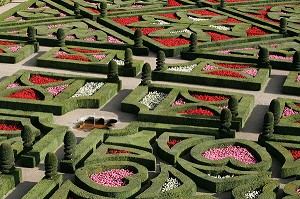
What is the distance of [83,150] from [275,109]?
8325 mm

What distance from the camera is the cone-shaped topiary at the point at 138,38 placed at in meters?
40.8

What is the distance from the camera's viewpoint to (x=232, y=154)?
27203mm

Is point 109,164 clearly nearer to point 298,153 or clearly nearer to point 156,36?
point 298,153

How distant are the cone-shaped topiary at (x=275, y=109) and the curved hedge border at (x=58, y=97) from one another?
8.40m

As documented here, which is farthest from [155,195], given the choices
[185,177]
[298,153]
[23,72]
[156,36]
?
[156,36]

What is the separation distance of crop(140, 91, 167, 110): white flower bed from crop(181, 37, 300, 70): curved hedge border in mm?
6814

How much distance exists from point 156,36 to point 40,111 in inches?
532

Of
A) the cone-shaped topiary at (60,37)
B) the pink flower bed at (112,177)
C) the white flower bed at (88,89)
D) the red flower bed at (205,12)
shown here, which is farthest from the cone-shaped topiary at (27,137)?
the red flower bed at (205,12)

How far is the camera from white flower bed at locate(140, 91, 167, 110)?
3275cm

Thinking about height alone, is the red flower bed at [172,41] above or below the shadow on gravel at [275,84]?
above

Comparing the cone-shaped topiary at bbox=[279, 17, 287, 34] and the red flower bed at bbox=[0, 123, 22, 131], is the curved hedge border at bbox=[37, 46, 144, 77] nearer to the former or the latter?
the red flower bed at bbox=[0, 123, 22, 131]

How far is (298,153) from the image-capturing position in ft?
89.5

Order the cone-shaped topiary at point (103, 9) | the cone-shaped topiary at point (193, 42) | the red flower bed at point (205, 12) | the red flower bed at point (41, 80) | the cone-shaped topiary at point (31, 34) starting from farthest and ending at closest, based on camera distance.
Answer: the red flower bed at point (205, 12)
the cone-shaped topiary at point (103, 9)
the cone-shaped topiary at point (31, 34)
the cone-shaped topiary at point (193, 42)
the red flower bed at point (41, 80)

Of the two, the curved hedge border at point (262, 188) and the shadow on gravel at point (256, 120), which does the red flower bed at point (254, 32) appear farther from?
the curved hedge border at point (262, 188)
